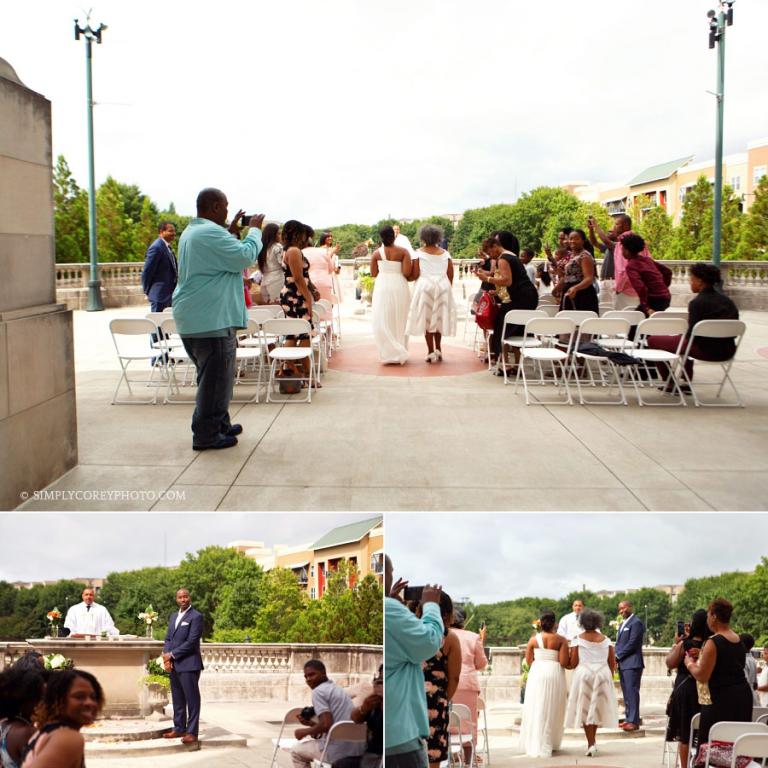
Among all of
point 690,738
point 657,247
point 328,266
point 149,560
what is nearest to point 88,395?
point 328,266

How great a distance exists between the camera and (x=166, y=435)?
8.34 metres

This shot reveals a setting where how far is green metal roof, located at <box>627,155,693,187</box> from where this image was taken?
9414cm

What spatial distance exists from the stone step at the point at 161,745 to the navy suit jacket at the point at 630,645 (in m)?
2.07

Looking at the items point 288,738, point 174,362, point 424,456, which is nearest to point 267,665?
point 288,738

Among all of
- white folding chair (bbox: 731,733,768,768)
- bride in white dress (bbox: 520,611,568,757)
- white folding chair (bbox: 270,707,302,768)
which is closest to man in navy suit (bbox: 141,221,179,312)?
bride in white dress (bbox: 520,611,568,757)

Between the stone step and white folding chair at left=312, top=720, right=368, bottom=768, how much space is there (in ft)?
1.14

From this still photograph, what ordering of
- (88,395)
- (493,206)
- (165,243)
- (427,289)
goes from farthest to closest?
1. (493,206)
2. (427,289)
3. (165,243)
4. (88,395)

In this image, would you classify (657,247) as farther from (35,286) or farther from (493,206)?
(35,286)

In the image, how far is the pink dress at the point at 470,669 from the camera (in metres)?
4.33

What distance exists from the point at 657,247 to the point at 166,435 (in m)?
64.7

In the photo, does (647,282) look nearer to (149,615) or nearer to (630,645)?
(630,645)

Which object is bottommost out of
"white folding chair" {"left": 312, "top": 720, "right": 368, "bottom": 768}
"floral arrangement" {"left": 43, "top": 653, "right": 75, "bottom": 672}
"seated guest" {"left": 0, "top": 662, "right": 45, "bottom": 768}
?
"white folding chair" {"left": 312, "top": 720, "right": 368, "bottom": 768}

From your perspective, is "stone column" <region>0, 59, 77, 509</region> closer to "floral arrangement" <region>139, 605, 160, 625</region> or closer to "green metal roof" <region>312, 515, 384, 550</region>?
"floral arrangement" <region>139, 605, 160, 625</region>

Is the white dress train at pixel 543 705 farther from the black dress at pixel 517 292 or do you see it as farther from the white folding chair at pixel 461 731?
the black dress at pixel 517 292
